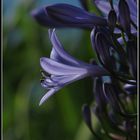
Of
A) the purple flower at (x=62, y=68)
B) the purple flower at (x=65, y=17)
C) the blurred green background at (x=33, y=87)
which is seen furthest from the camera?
the blurred green background at (x=33, y=87)

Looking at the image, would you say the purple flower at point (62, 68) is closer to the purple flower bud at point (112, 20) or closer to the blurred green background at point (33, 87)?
the purple flower bud at point (112, 20)

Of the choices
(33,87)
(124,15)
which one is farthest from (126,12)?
(33,87)

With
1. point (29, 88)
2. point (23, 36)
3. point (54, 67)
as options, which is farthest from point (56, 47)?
point (23, 36)

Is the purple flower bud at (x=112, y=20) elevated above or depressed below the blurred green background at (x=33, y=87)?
above

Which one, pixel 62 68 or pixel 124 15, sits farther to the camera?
pixel 62 68

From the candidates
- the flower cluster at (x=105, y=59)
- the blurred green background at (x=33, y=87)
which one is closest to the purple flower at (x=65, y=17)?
the flower cluster at (x=105, y=59)

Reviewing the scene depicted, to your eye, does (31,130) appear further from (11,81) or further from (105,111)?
(105,111)

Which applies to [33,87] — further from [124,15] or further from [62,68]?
[124,15]

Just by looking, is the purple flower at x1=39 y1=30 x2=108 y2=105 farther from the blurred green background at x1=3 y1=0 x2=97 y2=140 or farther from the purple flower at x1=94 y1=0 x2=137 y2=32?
the blurred green background at x1=3 y1=0 x2=97 y2=140
